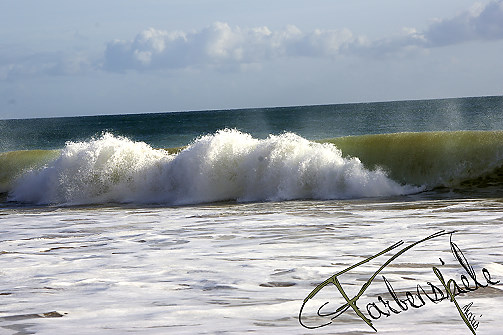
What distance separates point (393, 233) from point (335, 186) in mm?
5956

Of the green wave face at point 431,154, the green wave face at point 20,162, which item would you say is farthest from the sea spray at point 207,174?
the green wave face at point 20,162

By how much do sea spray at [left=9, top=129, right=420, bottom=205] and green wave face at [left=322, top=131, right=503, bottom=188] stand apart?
71 cm

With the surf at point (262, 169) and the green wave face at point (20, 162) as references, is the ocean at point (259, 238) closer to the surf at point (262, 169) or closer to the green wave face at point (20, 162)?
the surf at point (262, 169)

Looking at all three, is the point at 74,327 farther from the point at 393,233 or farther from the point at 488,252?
the point at 393,233

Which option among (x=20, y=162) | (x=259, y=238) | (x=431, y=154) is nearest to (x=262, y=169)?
(x=431, y=154)

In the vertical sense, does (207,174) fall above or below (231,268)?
above

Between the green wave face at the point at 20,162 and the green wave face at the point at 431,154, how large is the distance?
320 inches

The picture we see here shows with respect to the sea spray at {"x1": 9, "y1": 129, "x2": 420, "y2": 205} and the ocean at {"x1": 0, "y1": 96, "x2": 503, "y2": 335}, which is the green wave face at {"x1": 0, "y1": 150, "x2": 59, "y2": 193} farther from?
the sea spray at {"x1": 9, "y1": 129, "x2": 420, "y2": 205}

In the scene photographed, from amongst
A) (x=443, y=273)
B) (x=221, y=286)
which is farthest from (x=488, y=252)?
(x=221, y=286)

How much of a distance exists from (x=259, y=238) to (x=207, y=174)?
7.22 metres

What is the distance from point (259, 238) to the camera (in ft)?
27.1

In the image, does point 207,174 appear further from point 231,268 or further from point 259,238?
point 231,268

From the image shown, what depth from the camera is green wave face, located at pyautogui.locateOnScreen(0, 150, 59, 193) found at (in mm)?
19812
